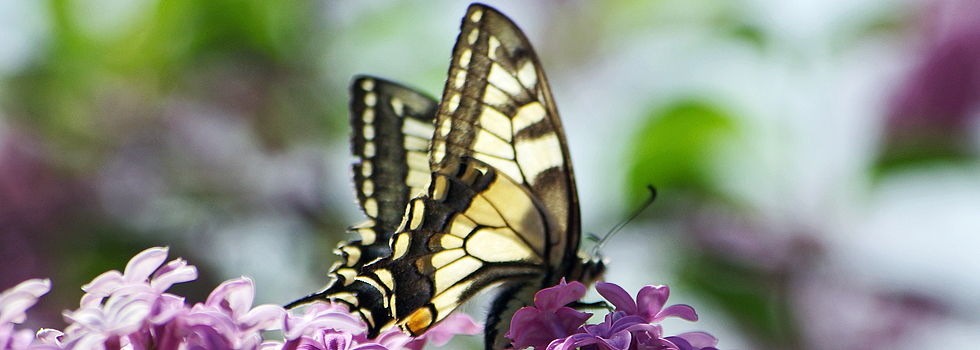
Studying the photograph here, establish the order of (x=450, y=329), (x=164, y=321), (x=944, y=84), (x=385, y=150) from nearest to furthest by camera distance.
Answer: (x=164, y=321)
(x=450, y=329)
(x=385, y=150)
(x=944, y=84)

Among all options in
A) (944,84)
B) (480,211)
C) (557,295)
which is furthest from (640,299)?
(944,84)

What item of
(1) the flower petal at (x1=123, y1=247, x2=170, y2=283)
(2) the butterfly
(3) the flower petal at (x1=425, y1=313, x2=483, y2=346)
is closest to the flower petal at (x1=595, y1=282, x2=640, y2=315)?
(2) the butterfly

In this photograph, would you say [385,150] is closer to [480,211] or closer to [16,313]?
[480,211]

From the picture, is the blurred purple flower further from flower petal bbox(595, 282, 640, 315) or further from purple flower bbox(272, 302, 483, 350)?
purple flower bbox(272, 302, 483, 350)

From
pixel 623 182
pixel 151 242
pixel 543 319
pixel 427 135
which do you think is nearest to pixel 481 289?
pixel 543 319

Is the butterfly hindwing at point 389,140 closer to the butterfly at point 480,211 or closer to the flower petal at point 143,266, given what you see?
the butterfly at point 480,211
